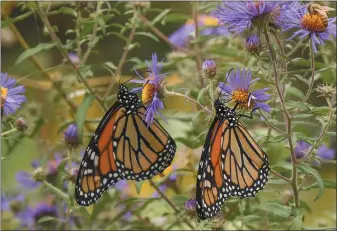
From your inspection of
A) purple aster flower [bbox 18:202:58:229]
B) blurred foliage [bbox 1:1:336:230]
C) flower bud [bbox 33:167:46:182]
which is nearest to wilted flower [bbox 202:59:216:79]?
blurred foliage [bbox 1:1:336:230]

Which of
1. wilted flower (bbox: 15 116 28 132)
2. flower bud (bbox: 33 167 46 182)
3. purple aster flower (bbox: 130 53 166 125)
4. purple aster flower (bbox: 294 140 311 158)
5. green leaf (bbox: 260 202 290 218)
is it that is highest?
purple aster flower (bbox: 130 53 166 125)

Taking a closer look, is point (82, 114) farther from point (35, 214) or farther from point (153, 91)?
point (35, 214)

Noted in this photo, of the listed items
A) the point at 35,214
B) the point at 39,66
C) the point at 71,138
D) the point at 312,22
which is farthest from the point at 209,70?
the point at 35,214

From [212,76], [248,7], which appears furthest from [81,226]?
[248,7]

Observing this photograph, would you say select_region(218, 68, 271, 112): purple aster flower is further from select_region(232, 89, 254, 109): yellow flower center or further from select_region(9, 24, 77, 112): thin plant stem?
select_region(9, 24, 77, 112): thin plant stem

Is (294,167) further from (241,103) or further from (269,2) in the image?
(269,2)
